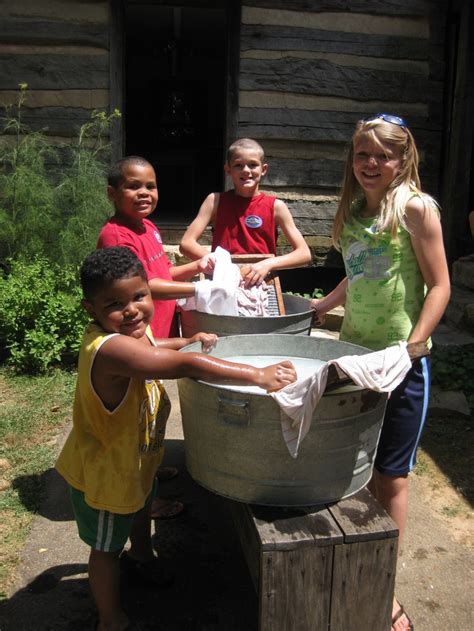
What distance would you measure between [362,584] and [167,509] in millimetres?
1309

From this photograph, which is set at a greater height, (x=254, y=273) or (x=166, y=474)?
(x=254, y=273)

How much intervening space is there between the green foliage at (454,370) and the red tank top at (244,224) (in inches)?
76.1

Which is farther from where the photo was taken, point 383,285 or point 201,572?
point 201,572

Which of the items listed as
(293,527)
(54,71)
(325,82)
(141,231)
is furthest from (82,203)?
(293,527)

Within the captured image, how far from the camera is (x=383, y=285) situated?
88.0 inches

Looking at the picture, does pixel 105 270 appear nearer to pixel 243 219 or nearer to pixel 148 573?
Result: pixel 148 573

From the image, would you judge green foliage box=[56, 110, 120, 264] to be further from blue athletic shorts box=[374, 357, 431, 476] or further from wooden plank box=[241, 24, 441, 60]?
blue athletic shorts box=[374, 357, 431, 476]

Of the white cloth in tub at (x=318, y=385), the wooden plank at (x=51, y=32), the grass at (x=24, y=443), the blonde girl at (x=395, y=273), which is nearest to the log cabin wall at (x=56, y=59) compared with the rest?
the wooden plank at (x=51, y=32)

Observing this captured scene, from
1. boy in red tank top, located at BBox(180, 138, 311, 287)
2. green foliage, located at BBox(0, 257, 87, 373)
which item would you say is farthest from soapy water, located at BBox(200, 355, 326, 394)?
green foliage, located at BBox(0, 257, 87, 373)

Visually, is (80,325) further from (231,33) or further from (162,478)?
(231,33)

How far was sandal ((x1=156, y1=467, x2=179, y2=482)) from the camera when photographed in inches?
129

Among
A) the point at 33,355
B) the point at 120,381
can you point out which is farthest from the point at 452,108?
the point at 120,381

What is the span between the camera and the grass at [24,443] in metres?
2.78

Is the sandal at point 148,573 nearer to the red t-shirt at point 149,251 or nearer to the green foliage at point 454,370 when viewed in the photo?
the red t-shirt at point 149,251
